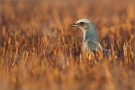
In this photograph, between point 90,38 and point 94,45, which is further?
point 90,38

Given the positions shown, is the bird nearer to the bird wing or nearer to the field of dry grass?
the bird wing

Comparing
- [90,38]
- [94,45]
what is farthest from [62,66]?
[90,38]

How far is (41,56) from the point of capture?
6266 mm

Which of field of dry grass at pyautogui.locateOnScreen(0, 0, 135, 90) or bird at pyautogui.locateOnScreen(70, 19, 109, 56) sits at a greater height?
bird at pyautogui.locateOnScreen(70, 19, 109, 56)

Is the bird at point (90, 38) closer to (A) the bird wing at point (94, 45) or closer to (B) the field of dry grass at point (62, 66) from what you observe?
(A) the bird wing at point (94, 45)

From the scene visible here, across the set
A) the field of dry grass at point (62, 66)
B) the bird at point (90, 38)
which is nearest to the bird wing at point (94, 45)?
the bird at point (90, 38)

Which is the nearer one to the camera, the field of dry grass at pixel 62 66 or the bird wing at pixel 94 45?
the field of dry grass at pixel 62 66

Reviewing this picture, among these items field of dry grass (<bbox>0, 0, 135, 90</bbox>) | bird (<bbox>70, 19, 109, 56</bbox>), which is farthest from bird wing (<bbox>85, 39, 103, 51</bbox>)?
field of dry grass (<bbox>0, 0, 135, 90</bbox>)

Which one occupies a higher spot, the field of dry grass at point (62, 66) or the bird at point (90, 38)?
the bird at point (90, 38)

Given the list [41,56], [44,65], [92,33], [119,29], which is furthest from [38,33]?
[44,65]

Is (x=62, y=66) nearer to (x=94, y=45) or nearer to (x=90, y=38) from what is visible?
(x=94, y=45)

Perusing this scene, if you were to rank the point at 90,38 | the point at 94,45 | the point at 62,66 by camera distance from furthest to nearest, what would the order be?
the point at 90,38, the point at 94,45, the point at 62,66

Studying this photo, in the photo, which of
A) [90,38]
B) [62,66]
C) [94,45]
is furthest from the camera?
[90,38]

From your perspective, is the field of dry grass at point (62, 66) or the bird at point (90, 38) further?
the bird at point (90, 38)
